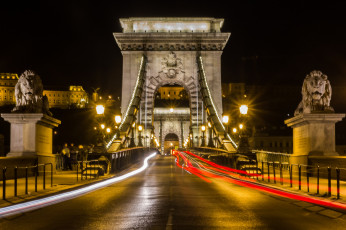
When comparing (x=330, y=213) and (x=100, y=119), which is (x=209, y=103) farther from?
(x=330, y=213)

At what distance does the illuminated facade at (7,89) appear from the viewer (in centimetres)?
15300

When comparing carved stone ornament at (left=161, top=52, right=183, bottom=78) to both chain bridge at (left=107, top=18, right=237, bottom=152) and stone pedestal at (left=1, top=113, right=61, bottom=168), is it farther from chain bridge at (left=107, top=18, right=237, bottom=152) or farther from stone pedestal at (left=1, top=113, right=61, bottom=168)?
stone pedestal at (left=1, top=113, right=61, bottom=168)

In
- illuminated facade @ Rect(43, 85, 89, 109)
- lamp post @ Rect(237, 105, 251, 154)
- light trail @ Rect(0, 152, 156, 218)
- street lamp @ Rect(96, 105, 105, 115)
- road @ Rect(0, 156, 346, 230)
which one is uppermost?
illuminated facade @ Rect(43, 85, 89, 109)

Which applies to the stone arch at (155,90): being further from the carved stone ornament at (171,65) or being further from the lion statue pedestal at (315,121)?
the lion statue pedestal at (315,121)

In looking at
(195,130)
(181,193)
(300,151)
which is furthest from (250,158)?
(195,130)

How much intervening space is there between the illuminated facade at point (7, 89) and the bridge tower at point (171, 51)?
105 meters

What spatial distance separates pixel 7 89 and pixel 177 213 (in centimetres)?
15608

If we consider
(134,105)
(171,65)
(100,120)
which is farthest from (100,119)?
(171,65)

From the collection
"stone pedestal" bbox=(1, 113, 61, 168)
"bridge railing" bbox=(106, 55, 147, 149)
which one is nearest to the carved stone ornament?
"bridge railing" bbox=(106, 55, 147, 149)

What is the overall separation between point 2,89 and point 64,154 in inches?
5516

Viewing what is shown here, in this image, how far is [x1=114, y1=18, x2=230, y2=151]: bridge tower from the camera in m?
57.1

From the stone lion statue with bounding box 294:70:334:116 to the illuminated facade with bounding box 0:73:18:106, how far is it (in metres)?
144

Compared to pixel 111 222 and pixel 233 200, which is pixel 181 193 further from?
pixel 111 222

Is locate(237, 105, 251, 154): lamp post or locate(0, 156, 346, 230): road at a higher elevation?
locate(237, 105, 251, 154): lamp post
